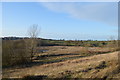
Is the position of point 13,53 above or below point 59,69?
above

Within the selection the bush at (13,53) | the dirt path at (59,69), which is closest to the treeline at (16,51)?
the bush at (13,53)

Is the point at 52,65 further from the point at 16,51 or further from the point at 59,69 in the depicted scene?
the point at 16,51

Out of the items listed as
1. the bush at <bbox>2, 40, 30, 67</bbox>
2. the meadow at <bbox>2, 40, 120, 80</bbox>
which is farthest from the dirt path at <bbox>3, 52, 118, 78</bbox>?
the bush at <bbox>2, 40, 30, 67</bbox>

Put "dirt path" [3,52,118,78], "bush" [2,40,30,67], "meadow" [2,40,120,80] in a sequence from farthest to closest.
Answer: "bush" [2,40,30,67] → "dirt path" [3,52,118,78] → "meadow" [2,40,120,80]

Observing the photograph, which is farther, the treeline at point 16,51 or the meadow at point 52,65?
the treeline at point 16,51

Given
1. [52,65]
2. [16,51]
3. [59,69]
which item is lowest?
[52,65]

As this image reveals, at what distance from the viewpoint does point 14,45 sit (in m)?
19.9

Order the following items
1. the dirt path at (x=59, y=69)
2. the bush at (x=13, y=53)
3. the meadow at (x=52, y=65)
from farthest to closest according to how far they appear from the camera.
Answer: the bush at (x=13, y=53)
the dirt path at (x=59, y=69)
the meadow at (x=52, y=65)

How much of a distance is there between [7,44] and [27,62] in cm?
425

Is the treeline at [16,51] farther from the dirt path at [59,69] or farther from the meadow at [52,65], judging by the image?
the dirt path at [59,69]

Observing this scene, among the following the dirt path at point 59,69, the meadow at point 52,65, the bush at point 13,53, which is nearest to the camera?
the meadow at point 52,65

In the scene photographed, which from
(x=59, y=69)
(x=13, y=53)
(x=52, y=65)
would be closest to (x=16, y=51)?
(x=13, y=53)

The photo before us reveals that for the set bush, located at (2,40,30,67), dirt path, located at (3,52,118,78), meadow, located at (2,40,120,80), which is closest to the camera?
meadow, located at (2,40,120,80)

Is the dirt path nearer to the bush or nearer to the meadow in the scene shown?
the meadow
